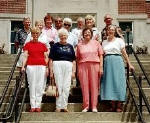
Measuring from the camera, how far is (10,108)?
8328 mm

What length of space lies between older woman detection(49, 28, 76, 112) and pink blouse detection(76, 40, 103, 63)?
157 mm

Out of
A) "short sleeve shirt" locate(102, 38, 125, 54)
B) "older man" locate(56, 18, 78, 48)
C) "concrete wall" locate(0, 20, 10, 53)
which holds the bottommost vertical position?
"short sleeve shirt" locate(102, 38, 125, 54)

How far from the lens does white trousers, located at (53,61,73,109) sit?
8930 millimetres

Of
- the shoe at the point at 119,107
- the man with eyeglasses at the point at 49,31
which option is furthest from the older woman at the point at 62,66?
the man with eyeglasses at the point at 49,31

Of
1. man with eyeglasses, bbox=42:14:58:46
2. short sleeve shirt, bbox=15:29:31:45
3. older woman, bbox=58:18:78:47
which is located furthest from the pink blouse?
short sleeve shirt, bbox=15:29:31:45

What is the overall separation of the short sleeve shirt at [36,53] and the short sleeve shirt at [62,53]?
18 centimetres

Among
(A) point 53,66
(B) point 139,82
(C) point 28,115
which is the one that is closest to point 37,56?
(A) point 53,66

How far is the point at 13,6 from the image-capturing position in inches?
706

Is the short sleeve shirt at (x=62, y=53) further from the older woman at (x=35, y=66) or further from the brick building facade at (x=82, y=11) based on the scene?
the brick building facade at (x=82, y=11)

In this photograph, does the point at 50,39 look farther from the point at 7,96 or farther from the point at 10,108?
the point at 10,108

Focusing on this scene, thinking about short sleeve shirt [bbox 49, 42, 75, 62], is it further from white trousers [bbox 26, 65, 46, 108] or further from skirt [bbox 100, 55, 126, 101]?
skirt [bbox 100, 55, 126, 101]

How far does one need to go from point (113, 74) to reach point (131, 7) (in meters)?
9.27

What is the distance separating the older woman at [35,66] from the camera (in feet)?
29.5

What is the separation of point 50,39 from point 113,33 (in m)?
1.73
